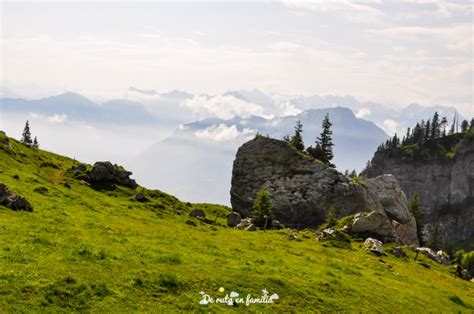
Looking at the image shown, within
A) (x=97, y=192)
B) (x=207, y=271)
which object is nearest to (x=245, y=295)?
(x=207, y=271)

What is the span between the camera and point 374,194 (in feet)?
352

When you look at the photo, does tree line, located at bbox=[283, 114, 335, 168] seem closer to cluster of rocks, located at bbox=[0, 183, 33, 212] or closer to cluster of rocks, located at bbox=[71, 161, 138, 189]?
cluster of rocks, located at bbox=[71, 161, 138, 189]

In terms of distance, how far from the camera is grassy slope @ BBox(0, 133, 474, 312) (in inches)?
914

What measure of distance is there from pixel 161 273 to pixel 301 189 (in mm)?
77701

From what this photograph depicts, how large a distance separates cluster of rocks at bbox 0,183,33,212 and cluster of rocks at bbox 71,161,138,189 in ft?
144

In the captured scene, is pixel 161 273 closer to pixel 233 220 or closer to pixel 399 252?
pixel 399 252

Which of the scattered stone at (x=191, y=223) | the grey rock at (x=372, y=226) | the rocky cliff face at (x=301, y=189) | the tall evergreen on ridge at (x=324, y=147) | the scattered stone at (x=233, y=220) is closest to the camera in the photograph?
the scattered stone at (x=191, y=223)

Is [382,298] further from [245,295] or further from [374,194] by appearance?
[374,194]

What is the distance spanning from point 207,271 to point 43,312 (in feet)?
41.5

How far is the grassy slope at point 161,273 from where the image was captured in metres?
23.2

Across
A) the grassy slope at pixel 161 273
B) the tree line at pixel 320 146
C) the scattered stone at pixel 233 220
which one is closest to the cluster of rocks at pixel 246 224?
the scattered stone at pixel 233 220

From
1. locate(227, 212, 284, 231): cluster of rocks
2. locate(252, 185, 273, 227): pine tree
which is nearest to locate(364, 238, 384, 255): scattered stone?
locate(227, 212, 284, 231): cluster of rocks

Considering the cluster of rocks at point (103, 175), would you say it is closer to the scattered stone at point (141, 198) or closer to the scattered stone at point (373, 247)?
the scattered stone at point (141, 198)

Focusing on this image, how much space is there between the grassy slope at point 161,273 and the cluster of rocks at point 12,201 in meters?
1.37
